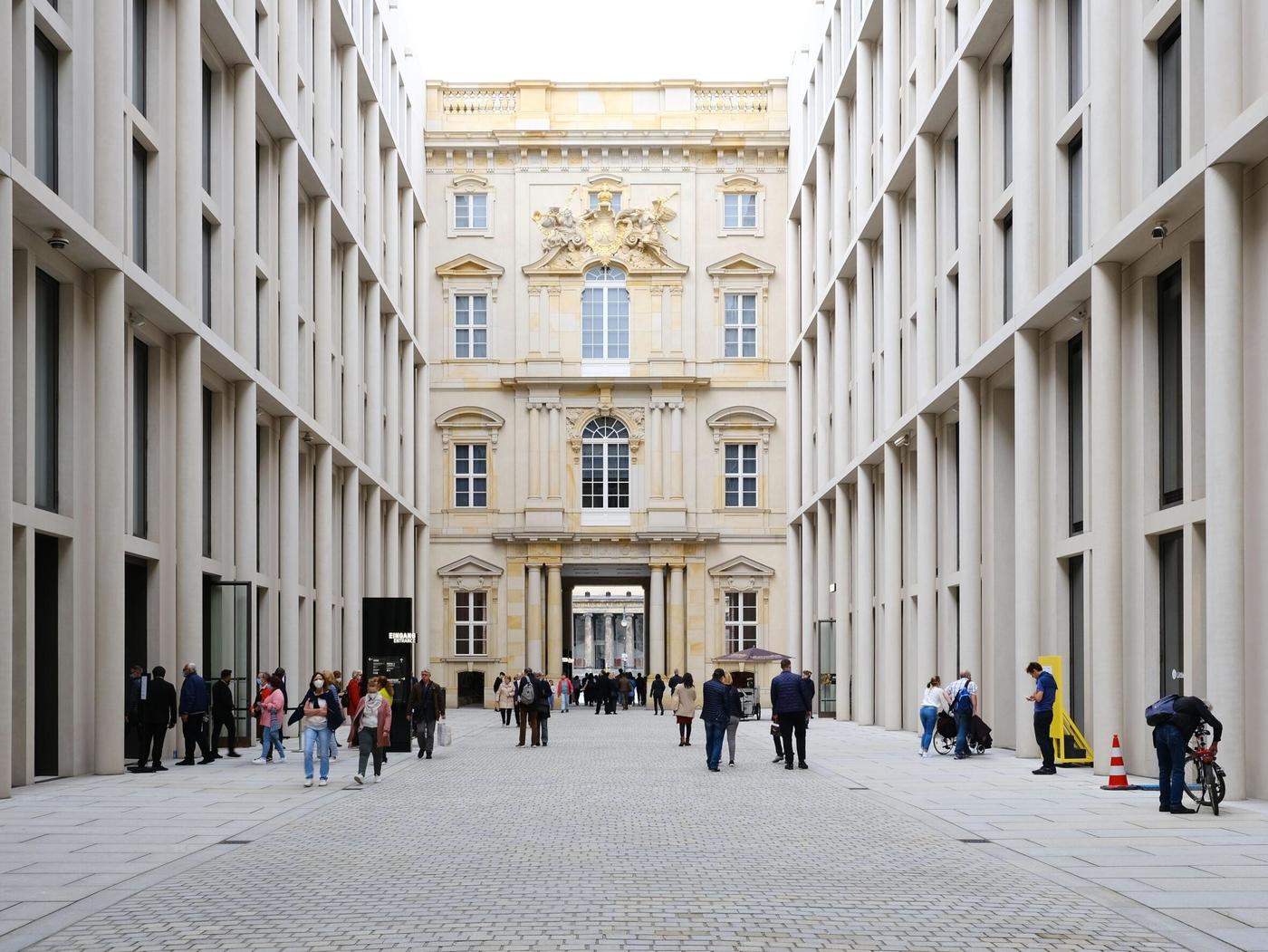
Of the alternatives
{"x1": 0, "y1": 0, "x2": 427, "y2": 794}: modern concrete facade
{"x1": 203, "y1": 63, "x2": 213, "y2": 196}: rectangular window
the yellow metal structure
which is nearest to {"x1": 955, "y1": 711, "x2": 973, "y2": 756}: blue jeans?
the yellow metal structure

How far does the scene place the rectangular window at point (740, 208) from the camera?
58.2 meters

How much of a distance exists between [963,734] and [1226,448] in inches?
370

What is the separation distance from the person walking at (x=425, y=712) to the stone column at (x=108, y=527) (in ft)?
17.9

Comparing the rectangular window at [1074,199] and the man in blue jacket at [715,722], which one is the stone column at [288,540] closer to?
the man in blue jacket at [715,722]

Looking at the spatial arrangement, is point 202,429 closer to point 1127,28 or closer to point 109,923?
point 1127,28

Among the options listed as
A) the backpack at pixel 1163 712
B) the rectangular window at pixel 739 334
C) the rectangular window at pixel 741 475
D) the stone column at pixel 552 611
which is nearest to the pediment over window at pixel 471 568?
the stone column at pixel 552 611

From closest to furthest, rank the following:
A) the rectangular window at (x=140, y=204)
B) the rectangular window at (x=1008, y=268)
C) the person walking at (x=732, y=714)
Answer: the person walking at (x=732, y=714), the rectangular window at (x=140, y=204), the rectangular window at (x=1008, y=268)

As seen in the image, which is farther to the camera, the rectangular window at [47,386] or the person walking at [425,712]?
the person walking at [425,712]

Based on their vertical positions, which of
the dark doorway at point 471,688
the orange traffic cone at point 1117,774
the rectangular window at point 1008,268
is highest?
the rectangular window at point 1008,268

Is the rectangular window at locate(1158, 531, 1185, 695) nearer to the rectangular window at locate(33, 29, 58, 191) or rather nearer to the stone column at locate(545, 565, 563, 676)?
the rectangular window at locate(33, 29, 58, 191)

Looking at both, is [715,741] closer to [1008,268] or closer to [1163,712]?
[1163,712]

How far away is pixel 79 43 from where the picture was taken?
21.8 m

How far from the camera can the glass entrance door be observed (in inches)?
1067

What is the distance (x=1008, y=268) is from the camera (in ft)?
94.5
